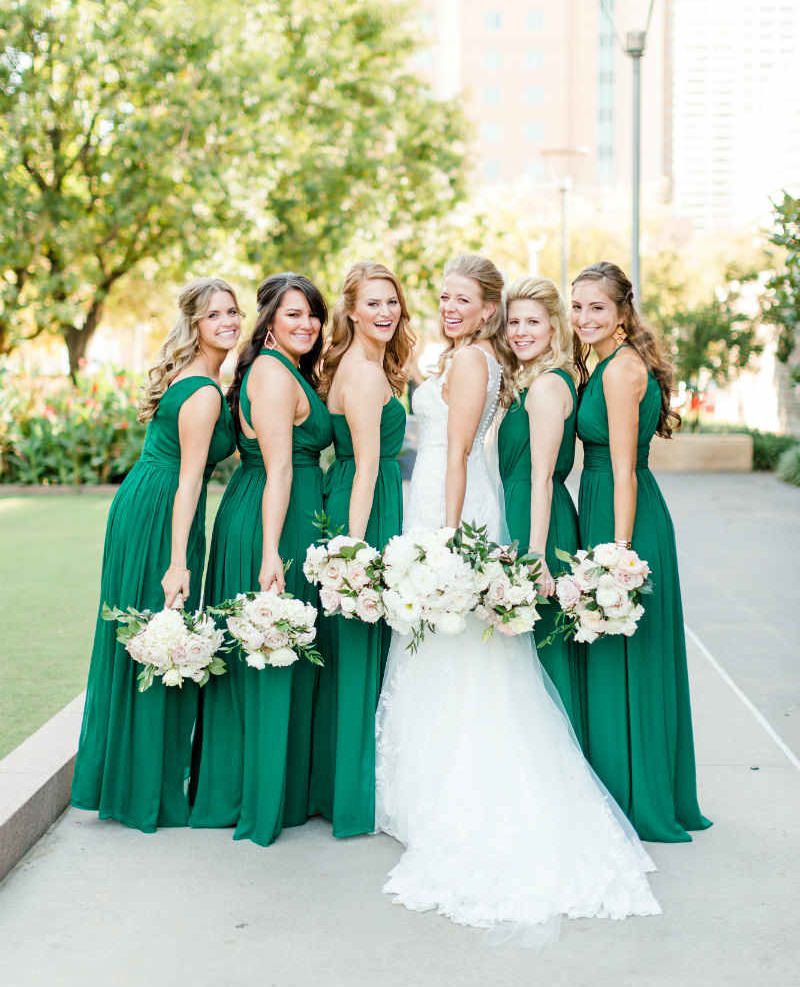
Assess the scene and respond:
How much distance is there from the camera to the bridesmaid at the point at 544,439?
17.3 ft

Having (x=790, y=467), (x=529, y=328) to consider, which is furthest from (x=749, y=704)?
(x=790, y=467)

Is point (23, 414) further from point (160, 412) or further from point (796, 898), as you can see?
point (796, 898)

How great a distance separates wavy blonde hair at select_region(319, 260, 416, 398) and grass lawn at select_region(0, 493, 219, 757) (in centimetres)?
247

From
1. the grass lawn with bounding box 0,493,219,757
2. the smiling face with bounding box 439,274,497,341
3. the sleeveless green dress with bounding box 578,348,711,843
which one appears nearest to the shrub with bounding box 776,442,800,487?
the grass lawn with bounding box 0,493,219,757

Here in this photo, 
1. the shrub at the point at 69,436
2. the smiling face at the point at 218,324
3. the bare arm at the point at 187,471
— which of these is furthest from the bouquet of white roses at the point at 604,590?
the shrub at the point at 69,436

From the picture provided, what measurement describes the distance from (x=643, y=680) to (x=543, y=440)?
1.07m

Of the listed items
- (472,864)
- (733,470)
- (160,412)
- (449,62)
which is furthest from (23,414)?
(449,62)

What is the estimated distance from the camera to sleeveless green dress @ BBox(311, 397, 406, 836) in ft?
17.4

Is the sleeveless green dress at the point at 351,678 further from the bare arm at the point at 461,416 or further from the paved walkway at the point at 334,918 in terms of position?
the bare arm at the point at 461,416

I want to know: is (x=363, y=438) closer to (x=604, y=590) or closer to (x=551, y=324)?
(x=551, y=324)

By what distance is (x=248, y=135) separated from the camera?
82.4 ft

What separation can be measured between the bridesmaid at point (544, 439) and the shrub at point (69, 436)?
49.4ft

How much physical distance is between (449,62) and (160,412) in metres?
117

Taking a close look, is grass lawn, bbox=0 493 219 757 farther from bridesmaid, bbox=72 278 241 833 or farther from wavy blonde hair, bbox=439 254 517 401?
wavy blonde hair, bbox=439 254 517 401
